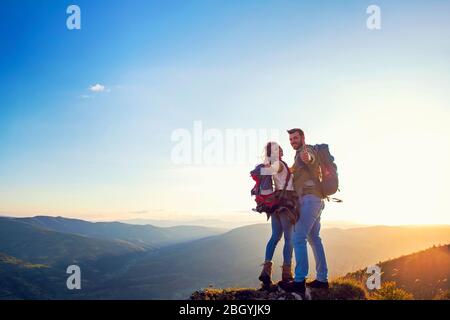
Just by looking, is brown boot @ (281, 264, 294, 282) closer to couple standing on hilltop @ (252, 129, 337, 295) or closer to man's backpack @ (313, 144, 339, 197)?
couple standing on hilltop @ (252, 129, 337, 295)

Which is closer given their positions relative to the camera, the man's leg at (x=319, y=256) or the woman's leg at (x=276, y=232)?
the man's leg at (x=319, y=256)

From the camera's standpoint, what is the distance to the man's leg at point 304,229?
8008mm

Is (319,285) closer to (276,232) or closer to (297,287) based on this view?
(297,287)

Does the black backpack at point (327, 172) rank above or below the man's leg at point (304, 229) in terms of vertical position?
above

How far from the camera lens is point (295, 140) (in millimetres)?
8422

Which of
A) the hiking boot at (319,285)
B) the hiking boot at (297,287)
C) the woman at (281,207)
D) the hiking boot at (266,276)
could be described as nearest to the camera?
the hiking boot at (297,287)

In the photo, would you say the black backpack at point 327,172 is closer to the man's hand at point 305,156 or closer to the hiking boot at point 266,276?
the man's hand at point 305,156

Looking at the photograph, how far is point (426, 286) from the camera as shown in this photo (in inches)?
496

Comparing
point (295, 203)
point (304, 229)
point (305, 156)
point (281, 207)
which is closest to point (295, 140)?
point (305, 156)

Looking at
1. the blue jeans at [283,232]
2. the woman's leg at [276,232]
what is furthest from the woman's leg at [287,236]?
the woman's leg at [276,232]

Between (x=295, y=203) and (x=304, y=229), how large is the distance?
656 millimetres
